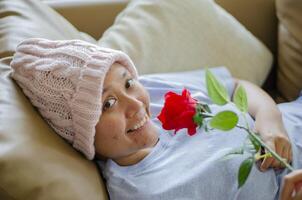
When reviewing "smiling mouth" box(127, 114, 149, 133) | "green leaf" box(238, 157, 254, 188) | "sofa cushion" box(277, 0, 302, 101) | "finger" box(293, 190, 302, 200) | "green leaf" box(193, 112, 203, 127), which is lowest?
"sofa cushion" box(277, 0, 302, 101)

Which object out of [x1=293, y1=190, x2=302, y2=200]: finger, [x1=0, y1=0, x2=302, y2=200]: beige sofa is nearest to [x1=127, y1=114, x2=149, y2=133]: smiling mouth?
[x1=0, y1=0, x2=302, y2=200]: beige sofa

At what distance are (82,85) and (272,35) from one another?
3.11 ft

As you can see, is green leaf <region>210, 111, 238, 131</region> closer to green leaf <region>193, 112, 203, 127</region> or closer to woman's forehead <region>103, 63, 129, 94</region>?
green leaf <region>193, 112, 203, 127</region>

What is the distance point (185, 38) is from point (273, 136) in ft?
1.63

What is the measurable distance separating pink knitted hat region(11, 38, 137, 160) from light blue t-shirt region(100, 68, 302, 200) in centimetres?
10

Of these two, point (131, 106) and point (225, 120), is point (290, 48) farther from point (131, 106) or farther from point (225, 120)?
point (225, 120)

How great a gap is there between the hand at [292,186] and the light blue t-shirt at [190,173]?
0.70 ft

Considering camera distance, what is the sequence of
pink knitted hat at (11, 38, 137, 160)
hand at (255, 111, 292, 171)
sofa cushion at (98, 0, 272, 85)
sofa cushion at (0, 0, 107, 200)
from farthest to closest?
1. sofa cushion at (98, 0, 272, 85)
2. hand at (255, 111, 292, 171)
3. pink knitted hat at (11, 38, 137, 160)
4. sofa cushion at (0, 0, 107, 200)

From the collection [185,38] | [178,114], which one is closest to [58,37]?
[185,38]

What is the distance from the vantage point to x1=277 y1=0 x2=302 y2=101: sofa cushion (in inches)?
55.4

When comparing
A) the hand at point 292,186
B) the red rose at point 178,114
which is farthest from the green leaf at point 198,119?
Answer: the hand at point 292,186

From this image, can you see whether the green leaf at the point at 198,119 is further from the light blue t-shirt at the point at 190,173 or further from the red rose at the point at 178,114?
the light blue t-shirt at the point at 190,173

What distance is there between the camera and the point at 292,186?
28.9 inches

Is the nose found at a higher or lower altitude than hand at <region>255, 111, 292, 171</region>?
higher
